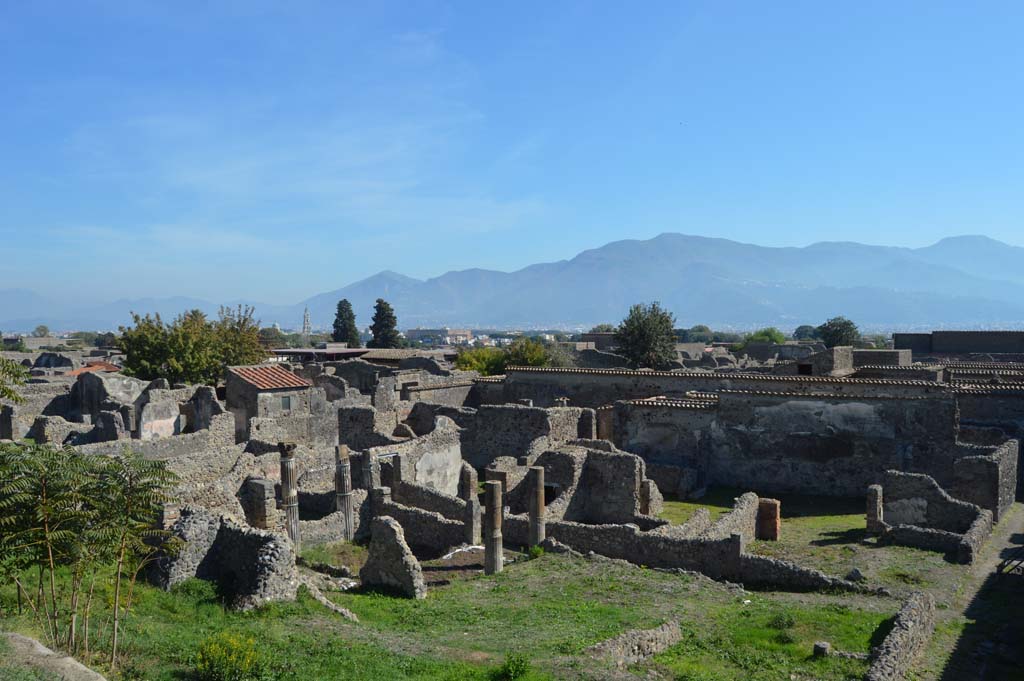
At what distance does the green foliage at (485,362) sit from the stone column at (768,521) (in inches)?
1423

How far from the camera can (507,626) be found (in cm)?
1332

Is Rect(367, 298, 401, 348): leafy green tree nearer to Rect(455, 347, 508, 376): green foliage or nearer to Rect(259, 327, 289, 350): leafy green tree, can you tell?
Rect(259, 327, 289, 350): leafy green tree

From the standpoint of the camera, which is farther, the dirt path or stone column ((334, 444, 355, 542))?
stone column ((334, 444, 355, 542))

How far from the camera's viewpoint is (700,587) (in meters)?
16.0

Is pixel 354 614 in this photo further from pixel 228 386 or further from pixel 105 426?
pixel 228 386

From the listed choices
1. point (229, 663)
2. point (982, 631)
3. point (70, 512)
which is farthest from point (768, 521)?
point (70, 512)

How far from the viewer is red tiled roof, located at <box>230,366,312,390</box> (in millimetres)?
33625

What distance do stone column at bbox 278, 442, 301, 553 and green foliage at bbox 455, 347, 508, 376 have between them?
124 ft

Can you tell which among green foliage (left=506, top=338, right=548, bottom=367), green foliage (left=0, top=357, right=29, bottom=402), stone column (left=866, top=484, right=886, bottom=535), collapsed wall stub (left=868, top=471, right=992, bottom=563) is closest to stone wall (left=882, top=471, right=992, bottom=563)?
collapsed wall stub (left=868, top=471, right=992, bottom=563)

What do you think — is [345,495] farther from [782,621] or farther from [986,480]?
[986,480]

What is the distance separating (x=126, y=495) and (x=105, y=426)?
21902mm

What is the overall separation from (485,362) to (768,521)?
38.9 metres

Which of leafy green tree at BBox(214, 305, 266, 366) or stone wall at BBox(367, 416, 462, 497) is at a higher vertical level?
leafy green tree at BBox(214, 305, 266, 366)

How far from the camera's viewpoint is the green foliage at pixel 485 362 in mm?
58281
